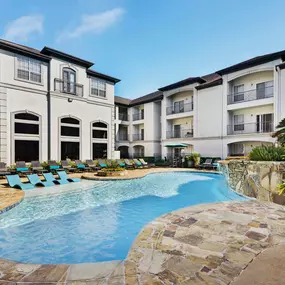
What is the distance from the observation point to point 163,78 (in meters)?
24.5

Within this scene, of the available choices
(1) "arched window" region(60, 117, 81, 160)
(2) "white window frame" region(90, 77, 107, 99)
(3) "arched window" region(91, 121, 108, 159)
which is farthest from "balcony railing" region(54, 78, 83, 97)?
(3) "arched window" region(91, 121, 108, 159)

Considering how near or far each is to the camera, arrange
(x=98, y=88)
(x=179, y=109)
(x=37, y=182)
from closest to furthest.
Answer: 1. (x=37, y=182)
2. (x=98, y=88)
3. (x=179, y=109)

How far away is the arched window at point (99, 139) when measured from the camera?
66.7 feet

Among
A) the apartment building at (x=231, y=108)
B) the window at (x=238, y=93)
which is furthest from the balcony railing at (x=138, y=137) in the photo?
the window at (x=238, y=93)

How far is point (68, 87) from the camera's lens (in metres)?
18.1

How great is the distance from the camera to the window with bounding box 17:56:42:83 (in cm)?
1547

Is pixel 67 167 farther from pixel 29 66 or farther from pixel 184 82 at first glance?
pixel 184 82

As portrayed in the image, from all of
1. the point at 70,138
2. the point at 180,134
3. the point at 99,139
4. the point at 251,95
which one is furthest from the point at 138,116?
the point at 251,95

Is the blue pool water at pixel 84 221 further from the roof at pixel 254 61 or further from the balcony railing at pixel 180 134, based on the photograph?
the balcony railing at pixel 180 134

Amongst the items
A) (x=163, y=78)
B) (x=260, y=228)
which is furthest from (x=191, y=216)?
(x=163, y=78)

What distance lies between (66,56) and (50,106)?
4643 mm

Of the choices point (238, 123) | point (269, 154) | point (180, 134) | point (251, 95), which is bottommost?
point (269, 154)

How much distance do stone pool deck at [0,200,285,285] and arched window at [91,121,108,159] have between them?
16801 millimetres

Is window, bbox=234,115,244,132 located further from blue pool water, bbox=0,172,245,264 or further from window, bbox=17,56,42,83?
window, bbox=17,56,42,83
